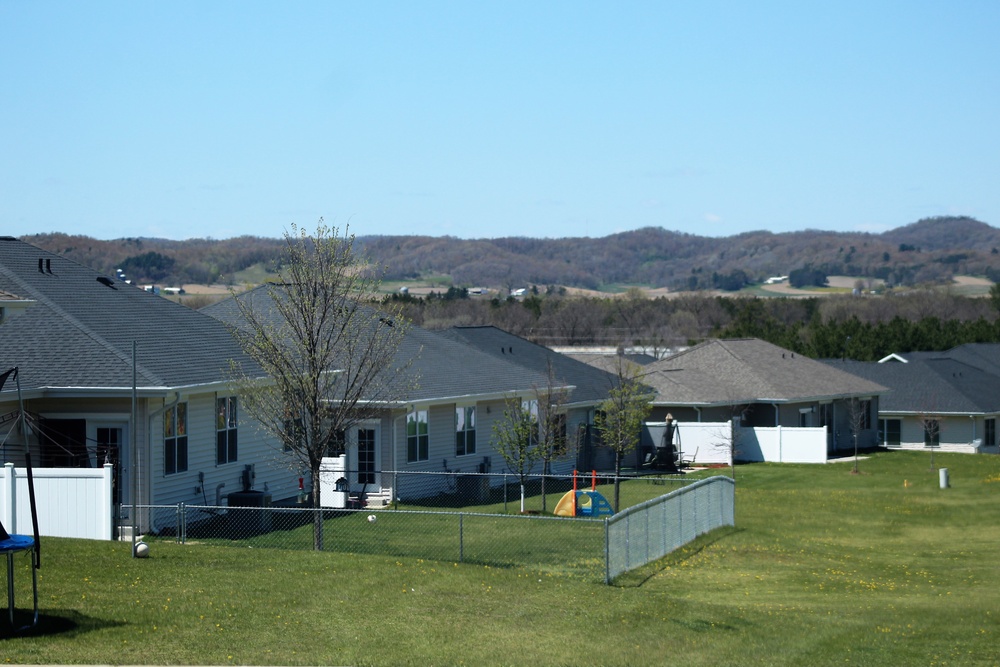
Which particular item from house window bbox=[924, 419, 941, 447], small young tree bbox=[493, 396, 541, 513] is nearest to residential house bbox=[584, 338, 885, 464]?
house window bbox=[924, 419, 941, 447]

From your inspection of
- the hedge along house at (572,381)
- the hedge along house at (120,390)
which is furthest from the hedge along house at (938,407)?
the hedge along house at (120,390)

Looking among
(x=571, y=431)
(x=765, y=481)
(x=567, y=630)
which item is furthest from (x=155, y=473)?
(x=765, y=481)

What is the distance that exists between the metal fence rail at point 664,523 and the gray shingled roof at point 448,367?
906cm

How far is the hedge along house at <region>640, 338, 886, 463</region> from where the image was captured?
47.3 metres

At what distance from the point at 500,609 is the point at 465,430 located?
1925 cm

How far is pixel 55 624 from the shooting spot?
47.5ft

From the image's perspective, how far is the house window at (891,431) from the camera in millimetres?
56281

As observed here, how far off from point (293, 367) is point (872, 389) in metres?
35.9

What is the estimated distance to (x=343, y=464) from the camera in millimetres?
32531

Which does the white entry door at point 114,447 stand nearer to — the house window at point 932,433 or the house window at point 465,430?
the house window at point 465,430

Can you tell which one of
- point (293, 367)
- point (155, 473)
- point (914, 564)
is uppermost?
point (293, 367)

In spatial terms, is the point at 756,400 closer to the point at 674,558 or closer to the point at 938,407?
the point at 938,407

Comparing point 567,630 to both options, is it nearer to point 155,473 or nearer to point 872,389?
point 155,473

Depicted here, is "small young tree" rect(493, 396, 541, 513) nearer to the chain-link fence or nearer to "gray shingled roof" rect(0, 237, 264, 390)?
the chain-link fence
